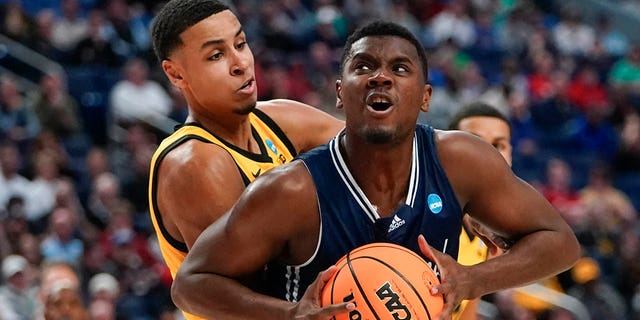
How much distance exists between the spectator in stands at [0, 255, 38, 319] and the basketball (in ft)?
18.4

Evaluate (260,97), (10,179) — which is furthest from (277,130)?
(260,97)

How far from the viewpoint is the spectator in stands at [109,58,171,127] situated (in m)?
11.0

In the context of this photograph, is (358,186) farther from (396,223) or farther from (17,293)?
(17,293)

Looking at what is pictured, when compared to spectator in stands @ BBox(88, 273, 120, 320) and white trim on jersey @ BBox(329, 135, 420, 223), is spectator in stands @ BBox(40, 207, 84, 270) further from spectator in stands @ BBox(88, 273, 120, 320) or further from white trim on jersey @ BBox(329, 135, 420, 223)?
white trim on jersey @ BBox(329, 135, 420, 223)

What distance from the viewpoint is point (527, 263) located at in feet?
11.3

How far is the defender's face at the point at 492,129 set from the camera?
539 cm

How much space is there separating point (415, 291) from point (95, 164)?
748 centimetres

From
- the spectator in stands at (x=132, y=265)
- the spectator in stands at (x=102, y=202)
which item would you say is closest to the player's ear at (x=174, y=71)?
the spectator in stands at (x=132, y=265)

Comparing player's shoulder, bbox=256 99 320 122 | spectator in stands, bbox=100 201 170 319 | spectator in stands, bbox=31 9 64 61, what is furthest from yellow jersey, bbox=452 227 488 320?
spectator in stands, bbox=31 9 64 61

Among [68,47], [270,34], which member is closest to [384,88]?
[68,47]


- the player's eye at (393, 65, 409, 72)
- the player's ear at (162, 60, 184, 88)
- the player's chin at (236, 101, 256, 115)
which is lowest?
the player's chin at (236, 101, 256, 115)

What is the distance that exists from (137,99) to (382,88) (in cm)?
819

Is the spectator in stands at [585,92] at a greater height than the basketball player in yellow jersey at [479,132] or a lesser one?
lesser

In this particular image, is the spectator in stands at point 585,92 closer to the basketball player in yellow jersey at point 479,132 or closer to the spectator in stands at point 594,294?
the spectator in stands at point 594,294
